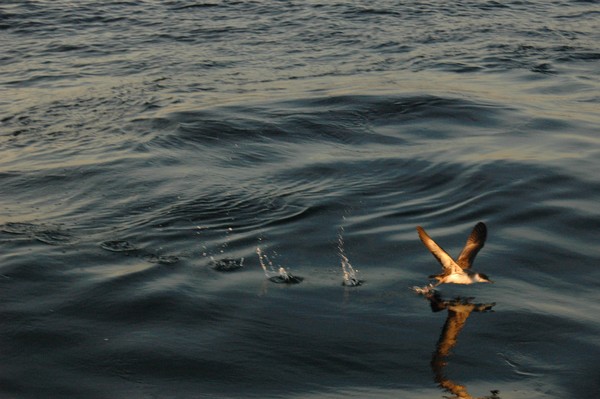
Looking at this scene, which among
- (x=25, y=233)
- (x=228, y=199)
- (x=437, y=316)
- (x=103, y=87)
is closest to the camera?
(x=437, y=316)

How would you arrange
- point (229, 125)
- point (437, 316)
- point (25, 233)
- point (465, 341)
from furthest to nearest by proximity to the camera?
point (229, 125), point (25, 233), point (437, 316), point (465, 341)

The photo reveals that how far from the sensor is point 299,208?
1137 cm

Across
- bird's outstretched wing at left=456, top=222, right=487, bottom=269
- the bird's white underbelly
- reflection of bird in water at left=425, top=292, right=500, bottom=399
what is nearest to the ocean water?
reflection of bird in water at left=425, top=292, right=500, bottom=399

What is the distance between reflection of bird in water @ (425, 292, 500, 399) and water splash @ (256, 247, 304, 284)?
129 cm

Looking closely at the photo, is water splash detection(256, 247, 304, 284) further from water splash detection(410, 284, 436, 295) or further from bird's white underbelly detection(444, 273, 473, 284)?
bird's white underbelly detection(444, 273, 473, 284)

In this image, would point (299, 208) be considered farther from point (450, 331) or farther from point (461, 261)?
point (450, 331)

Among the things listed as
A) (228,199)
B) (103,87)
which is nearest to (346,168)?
(228,199)

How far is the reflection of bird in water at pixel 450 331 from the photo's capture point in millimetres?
7317

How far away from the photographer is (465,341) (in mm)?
8125

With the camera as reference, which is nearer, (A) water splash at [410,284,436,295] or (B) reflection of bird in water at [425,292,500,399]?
(B) reflection of bird in water at [425,292,500,399]

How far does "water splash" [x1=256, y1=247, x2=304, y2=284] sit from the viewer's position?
30.6 ft

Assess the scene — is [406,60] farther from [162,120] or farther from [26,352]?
[26,352]

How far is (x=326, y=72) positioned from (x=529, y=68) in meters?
3.75

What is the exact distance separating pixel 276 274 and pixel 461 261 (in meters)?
1.89
